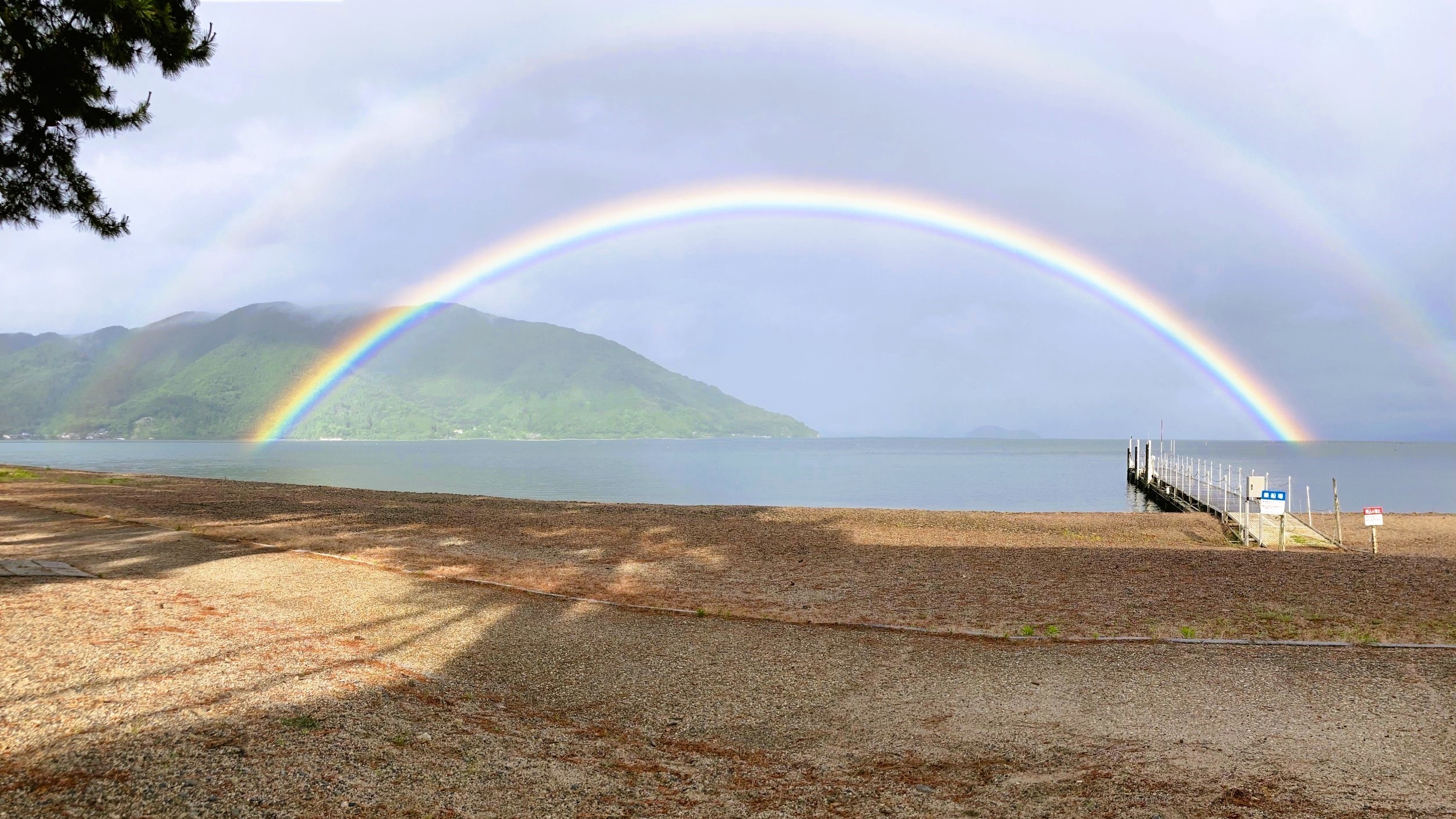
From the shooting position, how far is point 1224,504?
2825 centimetres

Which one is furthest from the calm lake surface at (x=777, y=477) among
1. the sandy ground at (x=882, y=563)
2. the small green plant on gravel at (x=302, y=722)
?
the small green plant on gravel at (x=302, y=722)

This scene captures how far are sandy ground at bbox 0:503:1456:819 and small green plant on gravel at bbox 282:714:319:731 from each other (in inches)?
1.0

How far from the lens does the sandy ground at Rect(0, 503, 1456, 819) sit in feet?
13.5

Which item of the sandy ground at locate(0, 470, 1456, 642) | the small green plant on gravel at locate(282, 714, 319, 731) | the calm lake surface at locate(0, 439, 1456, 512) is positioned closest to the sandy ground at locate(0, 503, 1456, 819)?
the small green plant on gravel at locate(282, 714, 319, 731)

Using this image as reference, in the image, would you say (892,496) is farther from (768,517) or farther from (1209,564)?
(1209,564)

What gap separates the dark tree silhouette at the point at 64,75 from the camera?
35.1 feet

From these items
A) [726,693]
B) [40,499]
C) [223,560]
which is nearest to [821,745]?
[726,693]

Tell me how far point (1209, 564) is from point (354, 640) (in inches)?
439

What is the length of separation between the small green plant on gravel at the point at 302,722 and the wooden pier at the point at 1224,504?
67.2 ft

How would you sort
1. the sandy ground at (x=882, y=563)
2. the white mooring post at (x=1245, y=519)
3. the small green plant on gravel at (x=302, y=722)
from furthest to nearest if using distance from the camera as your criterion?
the white mooring post at (x=1245, y=519) < the sandy ground at (x=882, y=563) < the small green plant on gravel at (x=302, y=722)

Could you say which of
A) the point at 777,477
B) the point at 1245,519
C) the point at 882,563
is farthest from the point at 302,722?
the point at 777,477

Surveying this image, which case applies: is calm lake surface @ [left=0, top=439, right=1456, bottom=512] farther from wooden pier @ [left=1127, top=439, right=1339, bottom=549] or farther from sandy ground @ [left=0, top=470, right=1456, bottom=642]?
sandy ground @ [left=0, top=470, right=1456, bottom=642]

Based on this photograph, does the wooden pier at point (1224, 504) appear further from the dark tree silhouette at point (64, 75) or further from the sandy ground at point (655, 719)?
the dark tree silhouette at point (64, 75)

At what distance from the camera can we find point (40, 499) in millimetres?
19922
